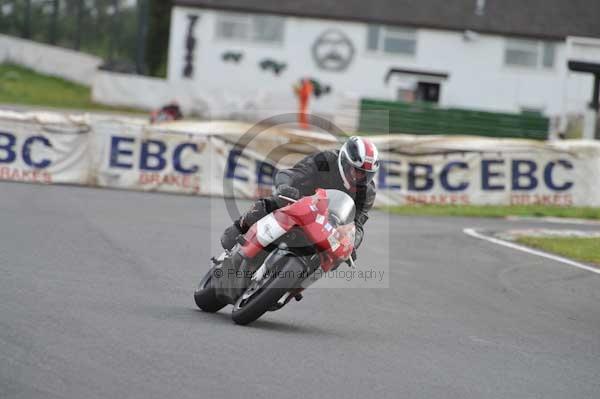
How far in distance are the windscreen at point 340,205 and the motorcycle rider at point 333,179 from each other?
24 centimetres

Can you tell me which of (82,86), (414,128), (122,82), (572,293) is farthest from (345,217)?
(82,86)

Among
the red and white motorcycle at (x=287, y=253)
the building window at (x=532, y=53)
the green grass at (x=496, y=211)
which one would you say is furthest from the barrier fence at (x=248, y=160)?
the building window at (x=532, y=53)

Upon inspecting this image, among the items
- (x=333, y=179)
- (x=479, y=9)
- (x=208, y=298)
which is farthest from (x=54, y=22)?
(x=333, y=179)

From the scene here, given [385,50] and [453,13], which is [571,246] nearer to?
[385,50]

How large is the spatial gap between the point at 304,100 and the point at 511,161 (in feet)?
64.1

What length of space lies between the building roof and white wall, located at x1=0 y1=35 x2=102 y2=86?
626cm

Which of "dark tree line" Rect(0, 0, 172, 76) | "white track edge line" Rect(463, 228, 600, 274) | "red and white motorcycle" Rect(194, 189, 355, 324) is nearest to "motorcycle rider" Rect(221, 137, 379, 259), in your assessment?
"red and white motorcycle" Rect(194, 189, 355, 324)

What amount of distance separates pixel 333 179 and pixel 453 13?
39.6m

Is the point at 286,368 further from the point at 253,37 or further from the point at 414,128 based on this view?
the point at 253,37

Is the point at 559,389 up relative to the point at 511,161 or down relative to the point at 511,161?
down

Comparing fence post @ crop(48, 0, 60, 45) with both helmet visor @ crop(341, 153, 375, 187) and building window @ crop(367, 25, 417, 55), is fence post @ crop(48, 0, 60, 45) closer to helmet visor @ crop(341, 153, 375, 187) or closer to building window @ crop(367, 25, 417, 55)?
building window @ crop(367, 25, 417, 55)

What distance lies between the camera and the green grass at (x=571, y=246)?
15.9 metres

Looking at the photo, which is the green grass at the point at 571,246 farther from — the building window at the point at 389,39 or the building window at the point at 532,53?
the building window at the point at 532,53

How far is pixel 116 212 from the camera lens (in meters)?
16.8
